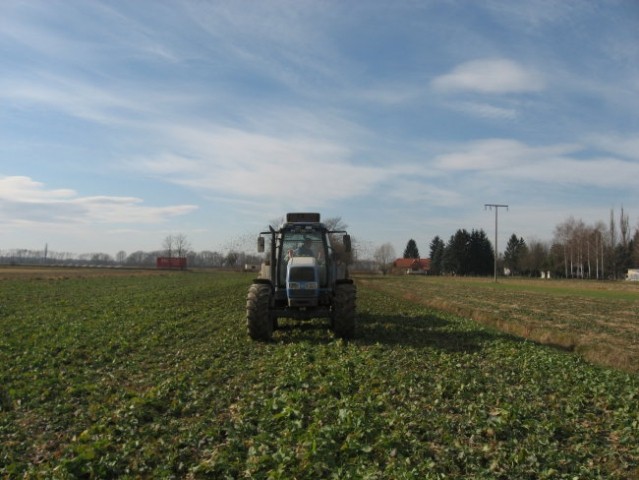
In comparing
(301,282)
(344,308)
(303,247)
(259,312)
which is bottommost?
(259,312)

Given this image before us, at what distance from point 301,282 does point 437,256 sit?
118m

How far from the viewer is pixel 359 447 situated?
21.1 feet

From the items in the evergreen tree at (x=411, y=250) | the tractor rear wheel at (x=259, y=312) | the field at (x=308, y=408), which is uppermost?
the evergreen tree at (x=411, y=250)

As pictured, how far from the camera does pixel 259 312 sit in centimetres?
1448

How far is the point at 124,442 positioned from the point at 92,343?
336 inches

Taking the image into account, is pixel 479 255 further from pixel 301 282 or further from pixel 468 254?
pixel 301 282

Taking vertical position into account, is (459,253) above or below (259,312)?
above

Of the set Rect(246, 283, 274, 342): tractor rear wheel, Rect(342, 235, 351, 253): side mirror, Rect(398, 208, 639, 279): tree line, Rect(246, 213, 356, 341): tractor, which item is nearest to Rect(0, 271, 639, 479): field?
Rect(246, 283, 274, 342): tractor rear wheel

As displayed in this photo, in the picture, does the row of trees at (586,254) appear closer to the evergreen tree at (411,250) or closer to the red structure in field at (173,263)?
the evergreen tree at (411,250)

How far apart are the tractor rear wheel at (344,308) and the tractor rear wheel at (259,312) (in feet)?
6.03

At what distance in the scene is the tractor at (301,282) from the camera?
1458 cm

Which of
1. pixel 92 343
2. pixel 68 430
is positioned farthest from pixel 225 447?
pixel 92 343

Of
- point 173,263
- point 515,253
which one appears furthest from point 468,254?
point 173,263

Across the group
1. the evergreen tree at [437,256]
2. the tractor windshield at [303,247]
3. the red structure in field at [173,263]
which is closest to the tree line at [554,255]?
the evergreen tree at [437,256]
